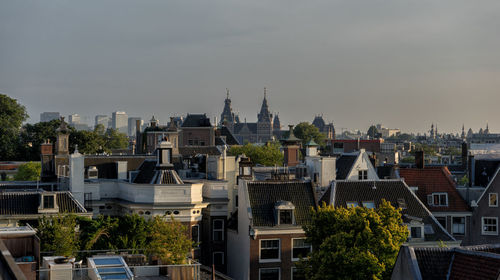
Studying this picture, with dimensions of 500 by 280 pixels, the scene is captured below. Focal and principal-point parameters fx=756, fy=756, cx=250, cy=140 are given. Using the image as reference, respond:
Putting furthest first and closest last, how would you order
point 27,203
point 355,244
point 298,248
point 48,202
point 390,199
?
point 390,199
point 298,248
point 27,203
point 48,202
point 355,244

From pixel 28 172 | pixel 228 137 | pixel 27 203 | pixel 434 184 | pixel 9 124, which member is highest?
pixel 9 124

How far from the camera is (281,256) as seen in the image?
55156 millimetres

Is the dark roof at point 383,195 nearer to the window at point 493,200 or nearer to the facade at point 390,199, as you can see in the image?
the facade at point 390,199

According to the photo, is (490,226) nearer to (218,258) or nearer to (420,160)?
(420,160)

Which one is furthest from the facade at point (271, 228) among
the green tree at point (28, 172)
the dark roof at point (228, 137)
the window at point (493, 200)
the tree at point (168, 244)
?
the dark roof at point (228, 137)

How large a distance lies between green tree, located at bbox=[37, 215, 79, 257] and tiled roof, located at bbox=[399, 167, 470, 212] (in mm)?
31330

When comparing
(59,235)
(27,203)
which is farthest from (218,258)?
(27,203)

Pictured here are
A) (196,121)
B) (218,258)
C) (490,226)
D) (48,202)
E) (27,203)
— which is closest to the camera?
(48,202)

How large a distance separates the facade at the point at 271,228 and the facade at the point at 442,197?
45.8 feet

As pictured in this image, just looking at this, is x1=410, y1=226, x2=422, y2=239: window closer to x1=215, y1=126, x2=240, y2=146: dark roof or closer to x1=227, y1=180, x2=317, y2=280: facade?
x1=227, y1=180, x2=317, y2=280: facade

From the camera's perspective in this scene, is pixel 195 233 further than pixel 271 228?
Yes

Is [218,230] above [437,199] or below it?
below

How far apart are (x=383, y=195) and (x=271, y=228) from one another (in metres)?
10.4

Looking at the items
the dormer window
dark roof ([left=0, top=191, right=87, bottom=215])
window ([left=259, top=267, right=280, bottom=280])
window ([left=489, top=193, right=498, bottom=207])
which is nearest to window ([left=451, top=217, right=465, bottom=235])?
window ([left=489, top=193, right=498, bottom=207])
